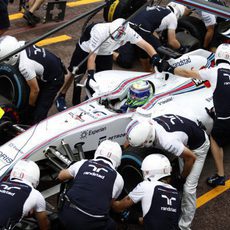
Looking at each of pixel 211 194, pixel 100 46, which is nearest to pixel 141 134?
pixel 211 194

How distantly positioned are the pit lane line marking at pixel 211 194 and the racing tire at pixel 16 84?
249 centimetres

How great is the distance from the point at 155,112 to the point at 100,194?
192 cm

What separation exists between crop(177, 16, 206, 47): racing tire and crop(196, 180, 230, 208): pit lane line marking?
3468 millimetres

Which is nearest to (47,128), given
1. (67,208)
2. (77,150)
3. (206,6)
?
(77,150)

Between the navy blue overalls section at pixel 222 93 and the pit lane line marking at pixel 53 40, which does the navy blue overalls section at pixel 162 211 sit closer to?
the navy blue overalls section at pixel 222 93

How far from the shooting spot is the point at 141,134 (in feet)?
17.3

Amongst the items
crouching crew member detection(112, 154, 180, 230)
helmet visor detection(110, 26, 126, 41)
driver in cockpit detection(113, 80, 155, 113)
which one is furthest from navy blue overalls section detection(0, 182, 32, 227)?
helmet visor detection(110, 26, 126, 41)

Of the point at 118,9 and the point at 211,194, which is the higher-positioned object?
the point at 118,9

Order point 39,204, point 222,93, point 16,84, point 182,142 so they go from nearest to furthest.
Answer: point 39,204 → point 182,142 → point 222,93 → point 16,84

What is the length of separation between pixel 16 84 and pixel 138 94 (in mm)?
1563

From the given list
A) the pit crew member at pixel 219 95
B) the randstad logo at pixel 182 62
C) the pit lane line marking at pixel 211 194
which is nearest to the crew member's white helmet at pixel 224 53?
the pit crew member at pixel 219 95

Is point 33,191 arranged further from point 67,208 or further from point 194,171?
point 194,171

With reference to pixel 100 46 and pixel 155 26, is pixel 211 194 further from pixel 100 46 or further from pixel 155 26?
pixel 155 26

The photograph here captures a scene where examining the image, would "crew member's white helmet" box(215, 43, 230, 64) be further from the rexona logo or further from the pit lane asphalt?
the rexona logo
